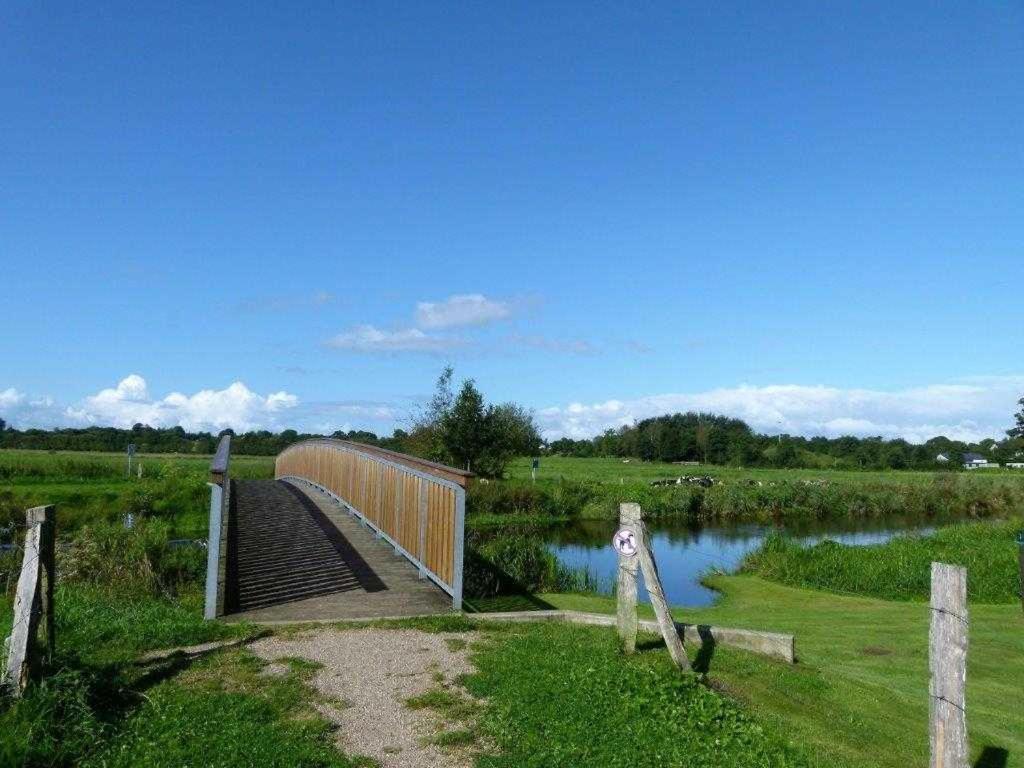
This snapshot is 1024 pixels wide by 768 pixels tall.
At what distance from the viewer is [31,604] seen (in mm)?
4965

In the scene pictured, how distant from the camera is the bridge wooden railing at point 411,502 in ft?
27.4

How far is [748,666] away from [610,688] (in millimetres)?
1598

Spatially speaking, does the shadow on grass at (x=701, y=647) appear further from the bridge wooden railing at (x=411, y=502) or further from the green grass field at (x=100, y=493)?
the green grass field at (x=100, y=493)

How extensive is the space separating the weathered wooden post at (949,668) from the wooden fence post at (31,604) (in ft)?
17.1

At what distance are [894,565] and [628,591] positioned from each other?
41.8 feet

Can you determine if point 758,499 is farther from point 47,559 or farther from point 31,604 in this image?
point 31,604

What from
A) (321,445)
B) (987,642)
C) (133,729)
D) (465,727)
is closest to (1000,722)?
(987,642)

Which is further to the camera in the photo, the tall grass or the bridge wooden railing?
the tall grass

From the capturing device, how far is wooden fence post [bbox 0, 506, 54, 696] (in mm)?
4758

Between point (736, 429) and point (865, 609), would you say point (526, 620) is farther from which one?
point (736, 429)

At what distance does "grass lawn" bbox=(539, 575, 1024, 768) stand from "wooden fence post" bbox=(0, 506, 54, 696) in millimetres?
4678

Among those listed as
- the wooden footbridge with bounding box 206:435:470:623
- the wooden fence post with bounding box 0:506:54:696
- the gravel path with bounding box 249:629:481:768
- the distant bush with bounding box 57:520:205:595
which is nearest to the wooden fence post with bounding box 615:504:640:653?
the gravel path with bounding box 249:629:481:768

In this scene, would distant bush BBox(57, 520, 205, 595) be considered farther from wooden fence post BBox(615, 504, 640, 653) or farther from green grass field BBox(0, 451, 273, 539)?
wooden fence post BBox(615, 504, 640, 653)

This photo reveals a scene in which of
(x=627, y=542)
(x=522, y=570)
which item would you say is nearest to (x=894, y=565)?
(x=522, y=570)
